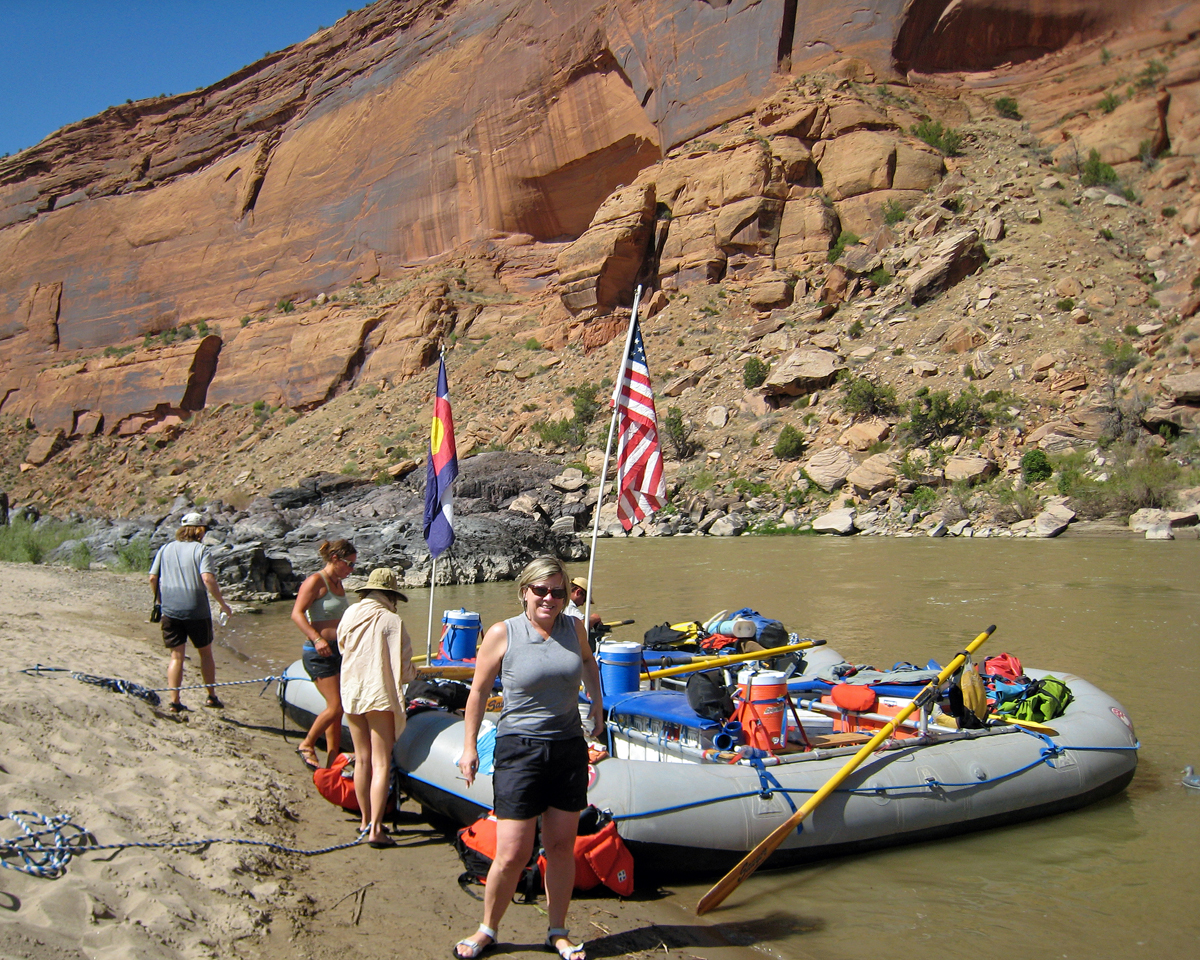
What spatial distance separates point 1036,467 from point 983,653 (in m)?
14.4

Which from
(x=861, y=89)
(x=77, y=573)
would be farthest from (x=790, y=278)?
(x=77, y=573)

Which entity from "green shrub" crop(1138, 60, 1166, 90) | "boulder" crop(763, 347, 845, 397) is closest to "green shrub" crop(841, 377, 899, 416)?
"boulder" crop(763, 347, 845, 397)

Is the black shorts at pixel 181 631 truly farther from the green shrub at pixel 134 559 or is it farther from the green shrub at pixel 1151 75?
the green shrub at pixel 1151 75

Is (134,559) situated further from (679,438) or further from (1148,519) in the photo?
(1148,519)

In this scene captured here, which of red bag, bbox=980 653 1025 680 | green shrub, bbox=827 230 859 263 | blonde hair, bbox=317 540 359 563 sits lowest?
red bag, bbox=980 653 1025 680

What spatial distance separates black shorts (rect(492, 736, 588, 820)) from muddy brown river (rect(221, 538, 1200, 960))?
1.35m

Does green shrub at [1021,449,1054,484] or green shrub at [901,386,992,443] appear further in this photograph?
green shrub at [901,386,992,443]

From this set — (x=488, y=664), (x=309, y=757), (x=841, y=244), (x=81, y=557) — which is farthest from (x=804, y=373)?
(x=488, y=664)

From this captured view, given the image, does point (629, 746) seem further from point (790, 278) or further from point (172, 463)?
point (172, 463)

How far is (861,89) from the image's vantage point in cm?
3894

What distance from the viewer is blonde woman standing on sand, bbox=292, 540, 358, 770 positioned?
5668mm

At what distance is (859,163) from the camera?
36.2m

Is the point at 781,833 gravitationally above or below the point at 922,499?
above

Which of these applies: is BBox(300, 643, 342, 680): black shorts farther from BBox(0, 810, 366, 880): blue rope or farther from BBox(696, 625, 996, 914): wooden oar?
BBox(696, 625, 996, 914): wooden oar
